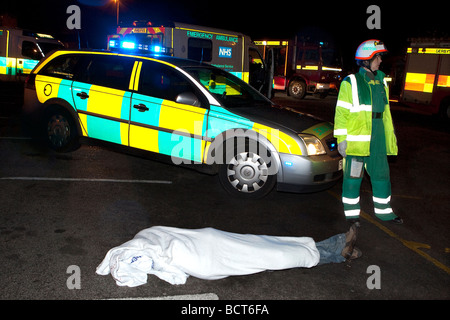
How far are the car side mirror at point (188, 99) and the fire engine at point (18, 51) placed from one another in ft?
46.1

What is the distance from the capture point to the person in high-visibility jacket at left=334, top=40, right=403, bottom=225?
412 centimetres

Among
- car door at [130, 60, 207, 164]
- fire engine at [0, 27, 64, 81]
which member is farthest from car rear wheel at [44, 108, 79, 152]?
fire engine at [0, 27, 64, 81]

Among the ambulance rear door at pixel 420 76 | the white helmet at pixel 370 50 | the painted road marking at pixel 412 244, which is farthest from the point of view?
the ambulance rear door at pixel 420 76

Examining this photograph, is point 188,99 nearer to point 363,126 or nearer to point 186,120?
point 186,120

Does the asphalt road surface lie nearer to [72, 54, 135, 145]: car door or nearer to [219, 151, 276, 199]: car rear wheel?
[219, 151, 276, 199]: car rear wheel

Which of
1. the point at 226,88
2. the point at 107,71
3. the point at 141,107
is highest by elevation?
the point at 107,71

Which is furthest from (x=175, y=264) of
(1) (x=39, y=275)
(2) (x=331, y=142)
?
(2) (x=331, y=142)

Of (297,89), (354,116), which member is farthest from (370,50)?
(297,89)

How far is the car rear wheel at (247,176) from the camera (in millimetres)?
5215

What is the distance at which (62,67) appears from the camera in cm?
671

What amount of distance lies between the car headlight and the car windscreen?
1.06m

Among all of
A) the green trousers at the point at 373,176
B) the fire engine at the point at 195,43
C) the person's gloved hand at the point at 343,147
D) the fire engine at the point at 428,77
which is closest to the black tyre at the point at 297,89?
the fire engine at the point at 428,77

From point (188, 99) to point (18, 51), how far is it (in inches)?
577

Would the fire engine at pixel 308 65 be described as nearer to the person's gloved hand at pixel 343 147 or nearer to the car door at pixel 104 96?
Answer: the car door at pixel 104 96
